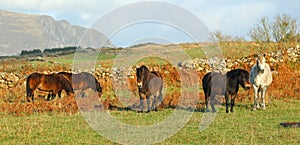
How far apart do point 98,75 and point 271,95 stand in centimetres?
1121

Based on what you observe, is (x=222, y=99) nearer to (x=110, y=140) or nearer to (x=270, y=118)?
(x=270, y=118)

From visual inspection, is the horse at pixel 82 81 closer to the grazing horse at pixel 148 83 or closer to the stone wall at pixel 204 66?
the grazing horse at pixel 148 83

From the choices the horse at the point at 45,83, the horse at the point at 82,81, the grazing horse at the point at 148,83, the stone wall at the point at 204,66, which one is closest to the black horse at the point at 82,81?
the horse at the point at 82,81

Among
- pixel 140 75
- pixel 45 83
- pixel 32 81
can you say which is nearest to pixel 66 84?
pixel 45 83

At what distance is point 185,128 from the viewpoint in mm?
10516

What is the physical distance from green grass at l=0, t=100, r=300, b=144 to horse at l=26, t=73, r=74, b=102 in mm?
2849

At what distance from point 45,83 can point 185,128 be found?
820cm

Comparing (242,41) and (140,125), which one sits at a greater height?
(242,41)

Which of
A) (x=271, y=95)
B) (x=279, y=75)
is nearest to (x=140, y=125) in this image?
(x=271, y=95)

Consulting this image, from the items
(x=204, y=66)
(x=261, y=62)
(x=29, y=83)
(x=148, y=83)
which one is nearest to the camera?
(x=148, y=83)

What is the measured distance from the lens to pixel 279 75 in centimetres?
2083

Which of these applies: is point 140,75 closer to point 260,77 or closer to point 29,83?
point 260,77

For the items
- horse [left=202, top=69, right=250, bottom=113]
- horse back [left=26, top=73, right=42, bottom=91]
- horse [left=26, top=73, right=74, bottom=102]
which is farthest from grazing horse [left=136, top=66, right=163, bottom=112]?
horse back [left=26, top=73, right=42, bottom=91]

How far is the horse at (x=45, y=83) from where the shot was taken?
16.7 metres
